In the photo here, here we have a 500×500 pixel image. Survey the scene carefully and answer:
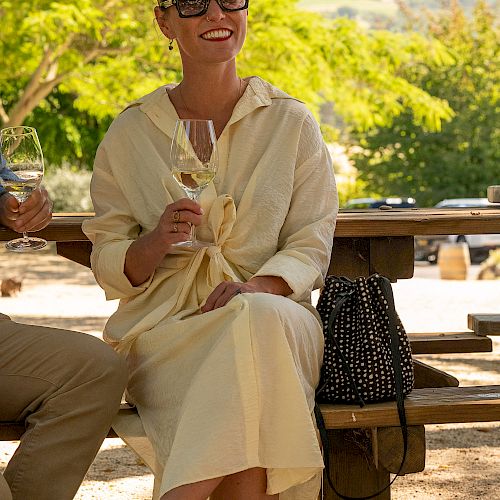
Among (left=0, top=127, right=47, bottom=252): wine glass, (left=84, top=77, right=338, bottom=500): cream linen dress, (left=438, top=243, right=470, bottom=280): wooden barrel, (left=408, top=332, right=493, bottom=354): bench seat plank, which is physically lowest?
(left=438, top=243, right=470, bottom=280): wooden barrel

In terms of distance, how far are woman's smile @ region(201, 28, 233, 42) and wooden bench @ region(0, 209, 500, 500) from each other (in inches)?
32.9

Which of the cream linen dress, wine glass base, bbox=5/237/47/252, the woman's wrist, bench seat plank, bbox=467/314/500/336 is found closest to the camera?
the cream linen dress

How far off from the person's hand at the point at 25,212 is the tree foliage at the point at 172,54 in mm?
11055

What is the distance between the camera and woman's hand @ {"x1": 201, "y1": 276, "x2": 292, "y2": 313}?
3.27m

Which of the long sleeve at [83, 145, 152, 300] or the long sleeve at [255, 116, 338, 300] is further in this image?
the long sleeve at [83, 145, 152, 300]

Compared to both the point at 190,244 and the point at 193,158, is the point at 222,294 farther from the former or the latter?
the point at 193,158

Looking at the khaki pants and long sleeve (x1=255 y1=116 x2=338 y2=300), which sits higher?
long sleeve (x1=255 y1=116 x2=338 y2=300)

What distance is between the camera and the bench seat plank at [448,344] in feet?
17.1

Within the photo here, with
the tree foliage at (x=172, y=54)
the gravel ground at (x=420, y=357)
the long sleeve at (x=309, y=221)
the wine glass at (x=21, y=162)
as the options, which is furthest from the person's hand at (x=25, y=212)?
the tree foliage at (x=172, y=54)

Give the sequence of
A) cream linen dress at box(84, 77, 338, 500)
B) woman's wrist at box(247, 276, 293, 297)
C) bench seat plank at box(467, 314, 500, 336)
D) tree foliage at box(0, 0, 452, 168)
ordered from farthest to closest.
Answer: tree foliage at box(0, 0, 452, 168), bench seat plank at box(467, 314, 500, 336), woman's wrist at box(247, 276, 293, 297), cream linen dress at box(84, 77, 338, 500)

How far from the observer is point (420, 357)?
8773 millimetres

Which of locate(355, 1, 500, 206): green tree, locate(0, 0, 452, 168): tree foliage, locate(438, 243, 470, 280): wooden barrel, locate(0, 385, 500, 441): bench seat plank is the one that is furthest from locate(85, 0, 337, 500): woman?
locate(355, 1, 500, 206): green tree

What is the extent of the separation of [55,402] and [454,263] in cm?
1427

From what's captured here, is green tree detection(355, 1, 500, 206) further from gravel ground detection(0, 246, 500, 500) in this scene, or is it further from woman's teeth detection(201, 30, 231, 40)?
woman's teeth detection(201, 30, 231, 40)
